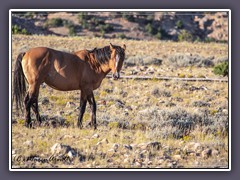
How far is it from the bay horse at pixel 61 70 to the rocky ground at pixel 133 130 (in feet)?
1.81

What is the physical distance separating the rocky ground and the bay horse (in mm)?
Answer: 551

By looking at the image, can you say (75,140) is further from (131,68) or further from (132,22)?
(132,22)

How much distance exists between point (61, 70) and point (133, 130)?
2181 millimetres

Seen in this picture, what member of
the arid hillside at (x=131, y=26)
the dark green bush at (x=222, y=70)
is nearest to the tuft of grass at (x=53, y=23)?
the arid hillside at (x=131, y=26)

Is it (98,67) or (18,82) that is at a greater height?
(98,67)

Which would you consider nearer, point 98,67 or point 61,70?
point 61,70

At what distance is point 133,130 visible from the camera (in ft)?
35.7

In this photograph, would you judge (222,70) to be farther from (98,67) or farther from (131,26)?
(131,26)

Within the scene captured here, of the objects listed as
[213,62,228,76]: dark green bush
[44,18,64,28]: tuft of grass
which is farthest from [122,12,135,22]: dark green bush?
A: [213,62,228,76]: dark green bush

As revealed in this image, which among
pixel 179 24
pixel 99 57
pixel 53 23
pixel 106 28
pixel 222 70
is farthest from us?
pixel 179 24

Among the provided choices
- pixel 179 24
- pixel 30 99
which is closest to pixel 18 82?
pixel 30 99

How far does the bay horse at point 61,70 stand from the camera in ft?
33.3
